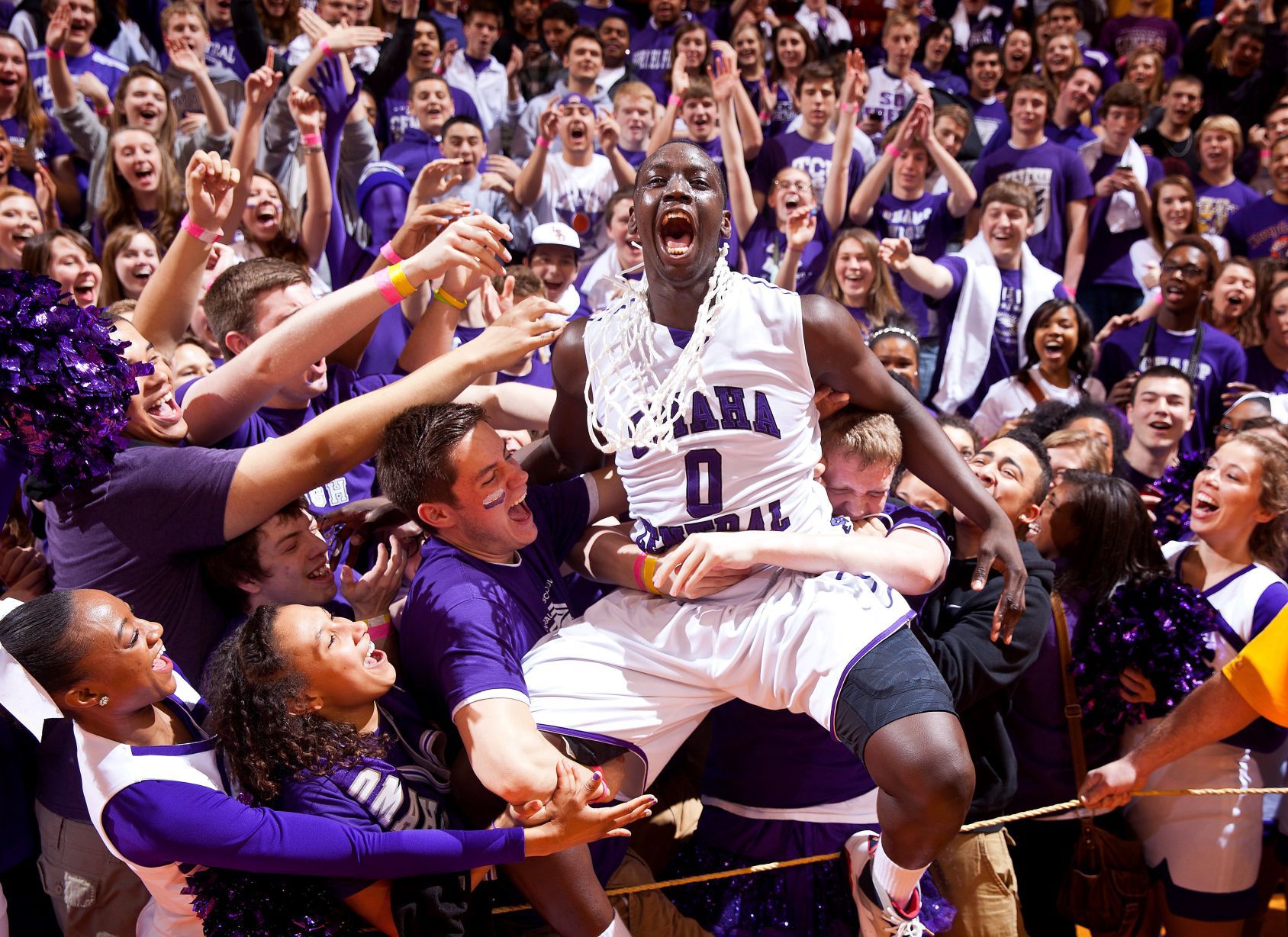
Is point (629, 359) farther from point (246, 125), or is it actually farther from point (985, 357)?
point (985, 357)

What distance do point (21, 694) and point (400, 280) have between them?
47.9 inches

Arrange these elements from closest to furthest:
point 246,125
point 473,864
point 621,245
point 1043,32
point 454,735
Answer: point 473,864, point 454,735, point 246,125, point 621,245, point 1043,32

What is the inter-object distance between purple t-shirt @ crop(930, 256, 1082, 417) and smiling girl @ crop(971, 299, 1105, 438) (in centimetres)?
22

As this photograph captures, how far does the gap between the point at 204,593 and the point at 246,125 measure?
253cm

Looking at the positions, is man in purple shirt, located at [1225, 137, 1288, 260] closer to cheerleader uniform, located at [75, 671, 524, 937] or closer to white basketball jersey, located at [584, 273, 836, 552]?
white basketball jersey, located at [584, 273, 836, 552]

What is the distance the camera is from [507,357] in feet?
9.02

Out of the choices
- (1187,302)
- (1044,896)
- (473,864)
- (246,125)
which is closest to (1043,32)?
(1187,302)

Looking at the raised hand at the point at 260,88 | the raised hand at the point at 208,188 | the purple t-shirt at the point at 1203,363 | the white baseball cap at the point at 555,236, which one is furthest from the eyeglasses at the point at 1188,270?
the raised hand at the point at 208,188

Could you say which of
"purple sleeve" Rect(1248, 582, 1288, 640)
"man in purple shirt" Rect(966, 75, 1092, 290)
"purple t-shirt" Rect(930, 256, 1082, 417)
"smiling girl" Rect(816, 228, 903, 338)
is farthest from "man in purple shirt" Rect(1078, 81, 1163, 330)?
"purple sleeve" Rect(1248, 582, 1288, 640)

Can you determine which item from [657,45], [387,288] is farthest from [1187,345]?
[657,45]

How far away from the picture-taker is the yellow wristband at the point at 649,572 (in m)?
2.66

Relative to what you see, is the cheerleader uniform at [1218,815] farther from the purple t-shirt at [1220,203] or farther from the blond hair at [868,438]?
the purple t-shirt at [1220,203]

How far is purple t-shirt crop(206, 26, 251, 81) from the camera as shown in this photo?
23.3ft

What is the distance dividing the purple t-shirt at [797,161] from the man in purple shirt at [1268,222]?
2.30 meters
